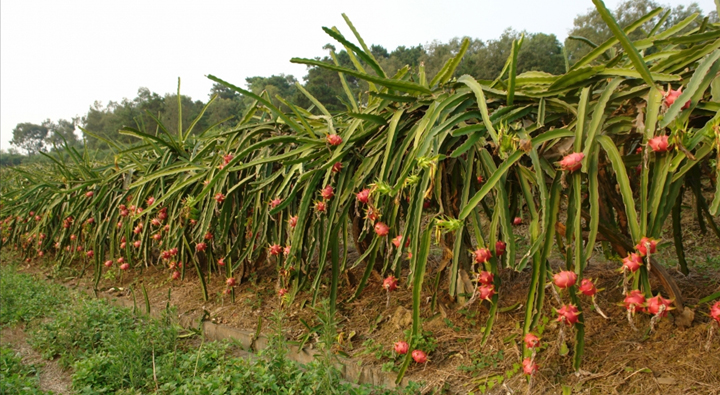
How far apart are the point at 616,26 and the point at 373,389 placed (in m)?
1.44

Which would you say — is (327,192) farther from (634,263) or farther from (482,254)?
(634,263)

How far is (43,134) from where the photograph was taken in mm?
62500

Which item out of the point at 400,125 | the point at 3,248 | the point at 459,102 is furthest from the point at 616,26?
the point at 3,248

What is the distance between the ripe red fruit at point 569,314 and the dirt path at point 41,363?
211cm

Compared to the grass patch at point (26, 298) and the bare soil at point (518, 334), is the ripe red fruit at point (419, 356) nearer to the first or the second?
the bare soil at point (518, 334)

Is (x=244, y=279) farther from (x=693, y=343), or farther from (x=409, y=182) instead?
(x=693, y=343)

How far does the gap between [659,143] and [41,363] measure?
9.66 feet

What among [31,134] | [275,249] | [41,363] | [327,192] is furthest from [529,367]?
[31,134]

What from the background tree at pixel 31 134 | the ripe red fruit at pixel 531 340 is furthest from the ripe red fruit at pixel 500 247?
the background tree at pixel 31 134

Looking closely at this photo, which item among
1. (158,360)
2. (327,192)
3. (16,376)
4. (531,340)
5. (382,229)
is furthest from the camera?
(158,360)

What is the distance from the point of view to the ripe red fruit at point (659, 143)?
47.1 inches

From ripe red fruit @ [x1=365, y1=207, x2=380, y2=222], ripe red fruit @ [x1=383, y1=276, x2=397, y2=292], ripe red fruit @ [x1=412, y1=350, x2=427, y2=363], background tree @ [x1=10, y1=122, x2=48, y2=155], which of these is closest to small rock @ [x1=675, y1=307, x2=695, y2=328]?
ripe red fruit @ [x1=412, y1=350, x2=427, y2=363]

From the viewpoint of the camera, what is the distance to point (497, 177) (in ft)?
4.60

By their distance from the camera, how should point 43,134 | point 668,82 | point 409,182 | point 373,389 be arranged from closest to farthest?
point 668,82 → point 409,182 → point 373,389 → point 43,134
